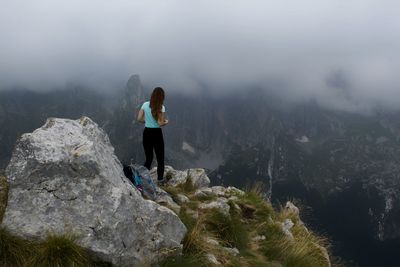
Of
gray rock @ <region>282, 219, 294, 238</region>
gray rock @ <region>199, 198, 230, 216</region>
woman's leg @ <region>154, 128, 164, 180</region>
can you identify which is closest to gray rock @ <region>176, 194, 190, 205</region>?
gray rock @ <region>199, 198, 230, 216</region>

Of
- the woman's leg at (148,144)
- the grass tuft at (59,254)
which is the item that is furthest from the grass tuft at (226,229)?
the grass tuft at (59,254)

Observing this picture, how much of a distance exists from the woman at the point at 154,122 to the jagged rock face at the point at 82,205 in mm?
5405

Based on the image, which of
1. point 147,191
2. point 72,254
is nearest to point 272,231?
point 147,191

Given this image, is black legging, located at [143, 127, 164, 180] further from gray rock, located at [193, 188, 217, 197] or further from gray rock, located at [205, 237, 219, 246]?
gray rock, located at [205, 237, 219, 246]

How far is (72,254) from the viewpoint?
10688 mm

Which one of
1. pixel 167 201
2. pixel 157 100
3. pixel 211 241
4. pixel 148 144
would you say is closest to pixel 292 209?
pixel 148 144

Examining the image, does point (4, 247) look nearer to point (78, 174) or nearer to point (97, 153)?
point (78, 174)

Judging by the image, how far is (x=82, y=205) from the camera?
11891mm

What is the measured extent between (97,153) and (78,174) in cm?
88

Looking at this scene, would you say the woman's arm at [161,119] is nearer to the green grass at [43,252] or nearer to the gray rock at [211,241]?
the gray rock at [211,241]

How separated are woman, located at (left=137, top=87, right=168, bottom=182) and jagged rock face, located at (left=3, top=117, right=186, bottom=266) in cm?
540

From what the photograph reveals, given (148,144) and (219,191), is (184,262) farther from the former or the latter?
(219,191)

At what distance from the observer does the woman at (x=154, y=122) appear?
18.3 meters

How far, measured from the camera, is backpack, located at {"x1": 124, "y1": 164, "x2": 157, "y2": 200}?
1634 cm
